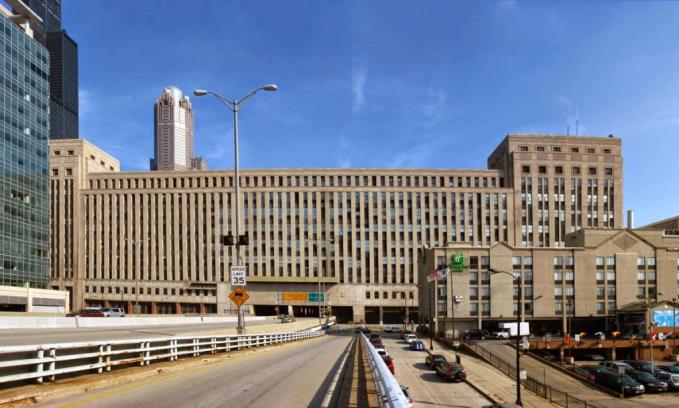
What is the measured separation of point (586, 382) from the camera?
54719mm

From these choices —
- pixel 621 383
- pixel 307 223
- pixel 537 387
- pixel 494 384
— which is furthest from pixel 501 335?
pixel 307 223

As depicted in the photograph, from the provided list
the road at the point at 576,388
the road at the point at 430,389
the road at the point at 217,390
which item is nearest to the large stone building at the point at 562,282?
the road at the point at 576,388

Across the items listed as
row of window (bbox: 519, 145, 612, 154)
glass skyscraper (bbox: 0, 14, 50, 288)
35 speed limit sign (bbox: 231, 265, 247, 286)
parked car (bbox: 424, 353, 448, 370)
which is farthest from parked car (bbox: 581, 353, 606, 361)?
glass skyscraper (bbox: 0, 14, 50, 288)

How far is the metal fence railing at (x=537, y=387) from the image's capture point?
42.1 metres

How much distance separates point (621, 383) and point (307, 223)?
100938mm

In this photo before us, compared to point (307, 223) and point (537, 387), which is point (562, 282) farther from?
point (307, 223)

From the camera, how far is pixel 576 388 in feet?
171

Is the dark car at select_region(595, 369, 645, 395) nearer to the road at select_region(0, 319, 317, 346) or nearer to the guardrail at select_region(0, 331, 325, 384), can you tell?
the road at select_region(0, 319, 317, 346)

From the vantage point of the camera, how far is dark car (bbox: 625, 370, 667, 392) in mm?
49844

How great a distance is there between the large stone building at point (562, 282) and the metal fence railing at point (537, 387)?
2026 cm

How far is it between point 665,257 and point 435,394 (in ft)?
241

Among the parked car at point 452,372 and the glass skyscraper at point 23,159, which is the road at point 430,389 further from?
the glass skyscraper at point 23,159

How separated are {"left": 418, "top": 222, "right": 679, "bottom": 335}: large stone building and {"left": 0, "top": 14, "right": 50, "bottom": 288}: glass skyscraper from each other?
66.9m

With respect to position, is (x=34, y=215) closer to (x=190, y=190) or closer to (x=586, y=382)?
(x=190, y=190)
